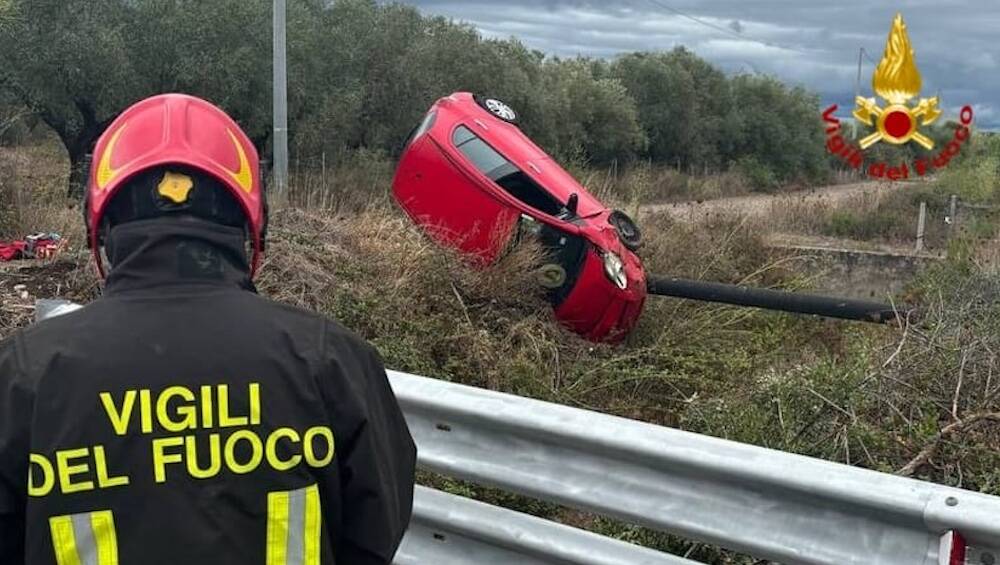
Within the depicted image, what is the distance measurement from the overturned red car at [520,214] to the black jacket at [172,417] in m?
5.87

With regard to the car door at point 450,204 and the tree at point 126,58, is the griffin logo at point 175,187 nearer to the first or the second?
the car door at point 450,204

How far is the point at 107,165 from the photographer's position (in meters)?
1.71

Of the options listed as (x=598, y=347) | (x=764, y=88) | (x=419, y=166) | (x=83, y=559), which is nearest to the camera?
(x=83, y=559)

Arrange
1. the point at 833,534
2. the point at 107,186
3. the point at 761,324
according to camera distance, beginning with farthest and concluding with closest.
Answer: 1. the point at 761,324
2. the point at 833,534
3. the point at 107,186

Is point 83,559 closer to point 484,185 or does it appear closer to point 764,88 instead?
point 484,185

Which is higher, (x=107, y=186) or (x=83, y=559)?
(x=107, y=186)

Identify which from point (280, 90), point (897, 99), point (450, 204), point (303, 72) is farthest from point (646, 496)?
point (303, 72)

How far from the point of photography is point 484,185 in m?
7.72

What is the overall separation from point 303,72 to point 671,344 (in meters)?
16.0

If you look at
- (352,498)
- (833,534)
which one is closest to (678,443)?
(833,534)

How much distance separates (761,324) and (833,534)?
22.3 feet

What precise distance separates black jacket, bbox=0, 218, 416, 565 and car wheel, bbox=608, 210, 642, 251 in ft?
20.8

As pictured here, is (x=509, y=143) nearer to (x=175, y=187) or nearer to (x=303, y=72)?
(x=175, y=187)

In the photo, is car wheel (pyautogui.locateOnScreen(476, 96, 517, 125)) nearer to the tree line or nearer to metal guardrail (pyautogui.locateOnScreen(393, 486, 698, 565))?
the tree line
